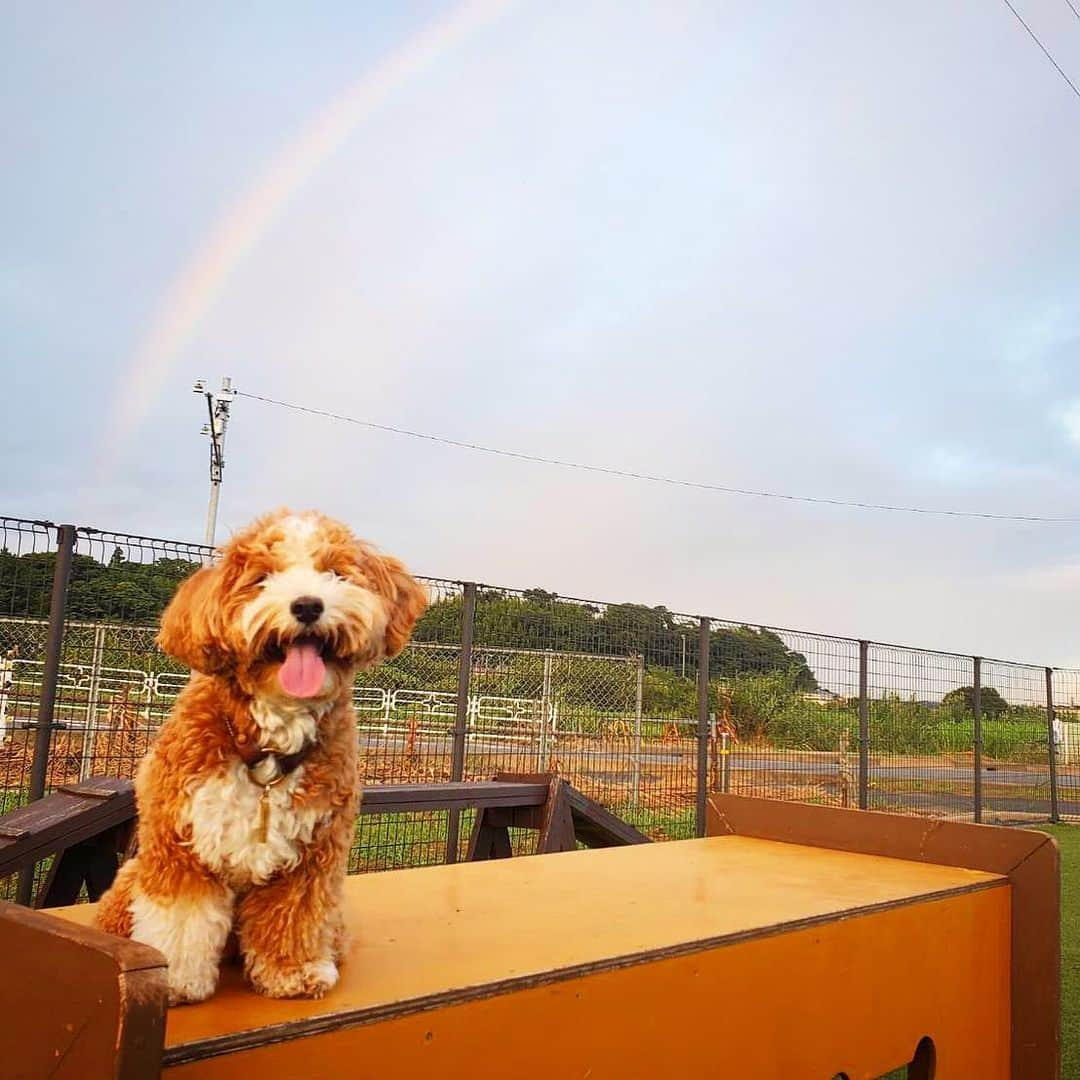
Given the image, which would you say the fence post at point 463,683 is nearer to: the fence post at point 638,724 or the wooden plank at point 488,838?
the wooden plank at point 488,838

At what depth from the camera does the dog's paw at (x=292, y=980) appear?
1691 mm

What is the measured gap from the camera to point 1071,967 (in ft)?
16.1

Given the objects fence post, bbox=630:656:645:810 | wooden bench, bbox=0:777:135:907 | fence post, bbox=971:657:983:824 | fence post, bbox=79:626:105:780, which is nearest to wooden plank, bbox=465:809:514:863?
wooden bench, bbox=0:777:135:907

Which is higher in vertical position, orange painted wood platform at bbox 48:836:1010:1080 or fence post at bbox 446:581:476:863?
fence post at bbox 446:581:476:863

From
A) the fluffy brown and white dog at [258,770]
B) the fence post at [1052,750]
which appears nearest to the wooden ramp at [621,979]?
the fluffy brown and white dog at [258,770]

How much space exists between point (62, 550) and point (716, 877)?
336 cm

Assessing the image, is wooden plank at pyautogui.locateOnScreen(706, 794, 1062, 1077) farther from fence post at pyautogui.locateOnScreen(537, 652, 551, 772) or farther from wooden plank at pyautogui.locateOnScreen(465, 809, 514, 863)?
fence post at pyautogui.locateOnScreen(537, 652, 551, 772)

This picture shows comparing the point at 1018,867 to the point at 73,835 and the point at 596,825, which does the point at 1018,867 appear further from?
the point at 73,835

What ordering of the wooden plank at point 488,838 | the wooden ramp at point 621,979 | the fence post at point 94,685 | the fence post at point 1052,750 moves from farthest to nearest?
the fence post at point 1052,750
the fence post at point 94,685
the wooden plank at point 488,838
the wooden ramp at point 621,979

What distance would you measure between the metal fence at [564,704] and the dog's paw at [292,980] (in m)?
2.99

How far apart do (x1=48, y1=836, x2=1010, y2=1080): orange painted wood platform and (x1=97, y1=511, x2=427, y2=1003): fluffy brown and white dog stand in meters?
0.12

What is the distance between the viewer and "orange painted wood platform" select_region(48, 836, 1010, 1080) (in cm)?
165

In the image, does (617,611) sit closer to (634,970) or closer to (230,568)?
(634,970)

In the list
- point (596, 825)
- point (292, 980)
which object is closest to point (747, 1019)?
point (292, 980)
